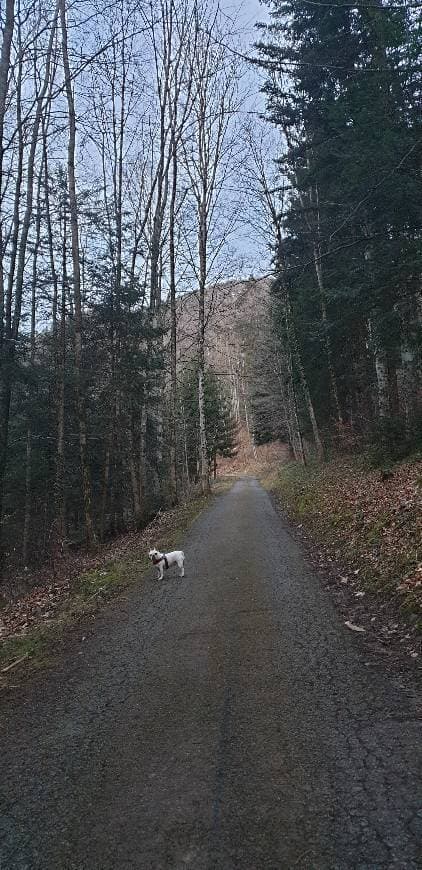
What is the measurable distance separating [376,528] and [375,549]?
78 centimetres

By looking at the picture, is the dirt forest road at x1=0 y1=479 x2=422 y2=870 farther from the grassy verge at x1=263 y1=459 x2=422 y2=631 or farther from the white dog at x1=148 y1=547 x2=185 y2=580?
the white dog at x1=148 y1=547 x2=185 y2=580

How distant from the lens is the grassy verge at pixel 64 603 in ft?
19.2

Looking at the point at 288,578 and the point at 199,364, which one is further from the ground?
the point at 199,364

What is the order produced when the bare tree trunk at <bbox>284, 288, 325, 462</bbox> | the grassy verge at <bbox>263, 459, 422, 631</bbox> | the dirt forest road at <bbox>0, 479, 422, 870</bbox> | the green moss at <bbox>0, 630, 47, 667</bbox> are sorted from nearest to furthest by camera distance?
the dirt forest road at <bbox>0, 479, 422, 870</bbox> → the green moss at <bbox>0, 630, 47, 667</bbox> → the grassy verge at <bbox>263, 459, 422, 631</bbox> → the bare tree trunk at <bbox>284, 288, 325, 462</bbox>

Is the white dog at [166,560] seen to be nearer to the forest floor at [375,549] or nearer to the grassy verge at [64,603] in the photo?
the grassy verge at [64,603]

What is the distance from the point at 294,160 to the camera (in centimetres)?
2148

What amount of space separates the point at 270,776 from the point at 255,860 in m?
0.66

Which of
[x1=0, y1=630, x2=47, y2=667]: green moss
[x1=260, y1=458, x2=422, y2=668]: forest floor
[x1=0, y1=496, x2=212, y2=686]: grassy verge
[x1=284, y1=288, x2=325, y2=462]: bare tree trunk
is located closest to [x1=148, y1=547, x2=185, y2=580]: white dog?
[x1=0, y1=496, x2=212, y2=686]: grassy verge

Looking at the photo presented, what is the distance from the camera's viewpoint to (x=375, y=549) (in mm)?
8102

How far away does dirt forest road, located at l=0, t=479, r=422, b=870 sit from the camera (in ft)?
8.30

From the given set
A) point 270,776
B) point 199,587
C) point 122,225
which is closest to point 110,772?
point 270,776

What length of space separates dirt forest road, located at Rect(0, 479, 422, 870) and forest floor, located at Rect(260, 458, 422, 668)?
1.57 ft

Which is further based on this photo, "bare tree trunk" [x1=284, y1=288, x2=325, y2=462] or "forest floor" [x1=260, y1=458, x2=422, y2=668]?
"bare tree trunk" [x1=284, y1=288, x2=325, y2=462]

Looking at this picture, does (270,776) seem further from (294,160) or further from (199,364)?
(294,160)
